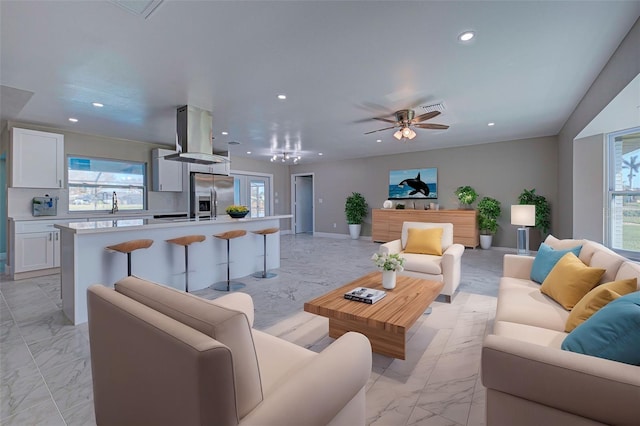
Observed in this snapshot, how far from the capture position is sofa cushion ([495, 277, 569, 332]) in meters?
1.86

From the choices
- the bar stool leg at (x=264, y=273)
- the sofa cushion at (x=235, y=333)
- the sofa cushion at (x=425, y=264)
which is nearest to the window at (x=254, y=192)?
the bar stool leg at (x=264, y=273)

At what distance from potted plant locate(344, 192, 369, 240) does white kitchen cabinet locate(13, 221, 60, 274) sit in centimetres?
652

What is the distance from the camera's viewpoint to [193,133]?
4094 millimetres

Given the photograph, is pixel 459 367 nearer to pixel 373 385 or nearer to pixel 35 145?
pixel 373 385

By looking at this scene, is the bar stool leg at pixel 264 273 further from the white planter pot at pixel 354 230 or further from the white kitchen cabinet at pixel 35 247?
the white planter pot at pixel 354 230

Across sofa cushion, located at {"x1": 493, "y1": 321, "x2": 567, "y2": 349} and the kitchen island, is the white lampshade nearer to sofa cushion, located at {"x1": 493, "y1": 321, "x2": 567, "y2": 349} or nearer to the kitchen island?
sofa cushion, located at {"x1": 493, "y1": 321, "x2": 567, "y2": 349}

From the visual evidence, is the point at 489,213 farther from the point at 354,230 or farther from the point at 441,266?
the point at 441,266

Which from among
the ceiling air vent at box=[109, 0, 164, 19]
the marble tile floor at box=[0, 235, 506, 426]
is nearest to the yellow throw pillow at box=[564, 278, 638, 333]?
the marble tile floor at box=[0, 235, 506, 426]

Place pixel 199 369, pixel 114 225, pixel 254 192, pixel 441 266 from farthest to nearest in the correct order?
pixel 254 192 < pixel 441 266 < pixel 114 225 < pixel 199 369

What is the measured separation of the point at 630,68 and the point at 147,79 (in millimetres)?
4381

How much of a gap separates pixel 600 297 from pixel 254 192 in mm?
8379

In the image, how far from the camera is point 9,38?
2.31 m

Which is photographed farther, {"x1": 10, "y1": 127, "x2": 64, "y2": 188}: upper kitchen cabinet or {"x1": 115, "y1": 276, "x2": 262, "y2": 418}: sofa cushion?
{"x1": 10, "y1": 127, "x2": 64, "y2": 188}: upper kitchen cabinet

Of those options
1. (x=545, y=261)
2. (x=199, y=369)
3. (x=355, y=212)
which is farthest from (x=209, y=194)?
(x=199, y=369)
